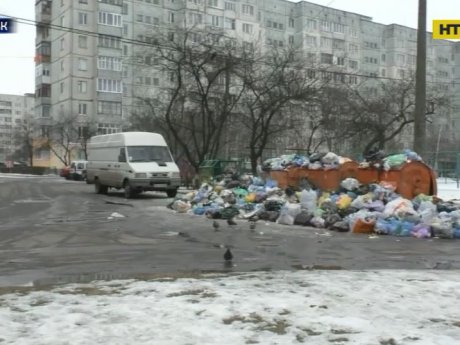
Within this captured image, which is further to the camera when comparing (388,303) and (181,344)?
(388,303)

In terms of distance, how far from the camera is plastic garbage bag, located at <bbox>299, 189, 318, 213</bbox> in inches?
613

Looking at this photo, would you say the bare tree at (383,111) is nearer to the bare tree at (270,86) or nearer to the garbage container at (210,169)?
the bare tree at (270,86)

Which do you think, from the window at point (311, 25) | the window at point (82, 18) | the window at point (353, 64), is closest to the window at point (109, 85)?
the window at point (82, 18)

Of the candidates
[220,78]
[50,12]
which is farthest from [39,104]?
[220,78]

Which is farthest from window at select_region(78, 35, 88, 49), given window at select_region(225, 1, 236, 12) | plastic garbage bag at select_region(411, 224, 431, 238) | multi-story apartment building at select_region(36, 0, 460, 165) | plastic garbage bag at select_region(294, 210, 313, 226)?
plastic garbage bag at select_region(411, 224, 431, 238)

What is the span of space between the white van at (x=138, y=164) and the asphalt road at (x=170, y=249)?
7146 mm

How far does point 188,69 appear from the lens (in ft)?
104

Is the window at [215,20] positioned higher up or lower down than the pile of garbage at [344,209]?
higher up

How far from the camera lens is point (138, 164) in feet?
77.4

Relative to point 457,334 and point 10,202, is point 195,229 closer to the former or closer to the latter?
point 457,334

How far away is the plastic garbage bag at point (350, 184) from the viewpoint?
16.2 meters

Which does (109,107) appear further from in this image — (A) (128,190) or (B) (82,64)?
(A) (128,190)

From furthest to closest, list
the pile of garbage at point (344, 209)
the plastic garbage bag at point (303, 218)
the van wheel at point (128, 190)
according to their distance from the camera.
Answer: the van wheel at point (128, 190), the plastic garbage bag at point (303, 218), the pile of garbage at point (344, 209)

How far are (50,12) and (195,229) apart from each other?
7788 centimetres
